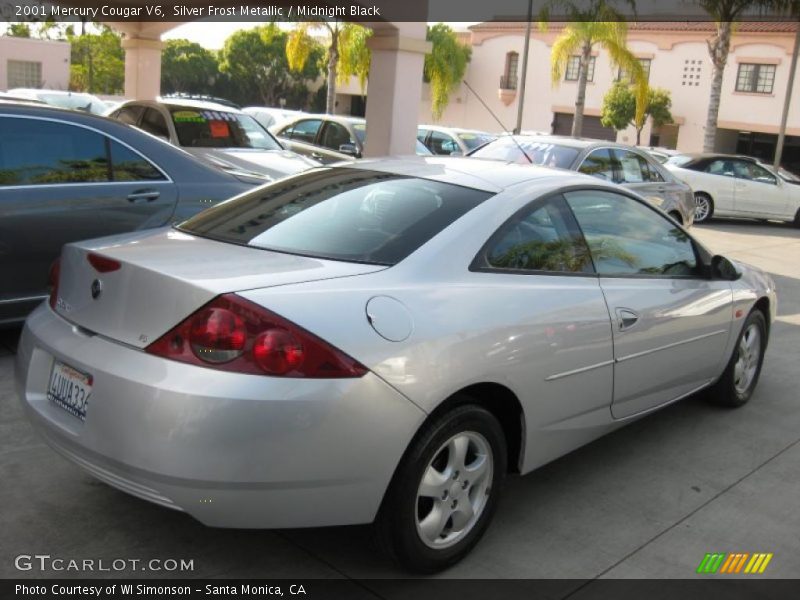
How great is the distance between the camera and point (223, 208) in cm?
400

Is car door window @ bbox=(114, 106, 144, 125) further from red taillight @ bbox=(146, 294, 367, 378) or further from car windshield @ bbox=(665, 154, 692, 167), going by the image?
car windshield @ bbox=(665, 154, 692, 167)

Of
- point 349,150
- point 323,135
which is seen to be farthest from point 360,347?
point 323,135

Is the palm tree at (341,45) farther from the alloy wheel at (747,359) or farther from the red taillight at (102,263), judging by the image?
the red taillight at (102,263)

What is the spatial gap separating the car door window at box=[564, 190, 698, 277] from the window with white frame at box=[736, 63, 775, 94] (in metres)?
35.6

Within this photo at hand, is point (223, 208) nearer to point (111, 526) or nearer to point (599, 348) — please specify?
point (111, 526)

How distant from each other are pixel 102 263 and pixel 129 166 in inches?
107

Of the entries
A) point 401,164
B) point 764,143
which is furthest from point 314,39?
point 401,164

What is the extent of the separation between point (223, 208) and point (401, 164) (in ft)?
2.87

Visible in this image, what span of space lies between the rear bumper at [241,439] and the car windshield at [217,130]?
25.9ft

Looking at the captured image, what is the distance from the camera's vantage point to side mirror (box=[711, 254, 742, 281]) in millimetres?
4809

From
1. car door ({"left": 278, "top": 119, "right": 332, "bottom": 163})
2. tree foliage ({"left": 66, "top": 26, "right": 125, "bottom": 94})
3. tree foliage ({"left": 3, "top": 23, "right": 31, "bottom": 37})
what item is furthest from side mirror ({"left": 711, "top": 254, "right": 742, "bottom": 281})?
tree foliage ({"left": 3, "top": 23, "right": 31, "bottom": 37})

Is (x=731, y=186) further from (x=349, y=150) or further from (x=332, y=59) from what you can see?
(x=332, y=59)

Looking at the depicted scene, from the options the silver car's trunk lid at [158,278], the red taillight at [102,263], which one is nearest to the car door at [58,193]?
the silver car's trunk lid at [158,278]

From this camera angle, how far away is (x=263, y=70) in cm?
6066
